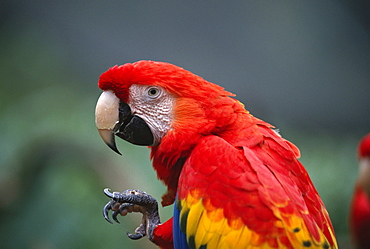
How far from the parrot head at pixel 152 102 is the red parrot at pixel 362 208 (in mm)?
455

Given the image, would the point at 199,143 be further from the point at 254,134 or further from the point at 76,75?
the point at 76,75

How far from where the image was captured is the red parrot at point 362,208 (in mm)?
1128

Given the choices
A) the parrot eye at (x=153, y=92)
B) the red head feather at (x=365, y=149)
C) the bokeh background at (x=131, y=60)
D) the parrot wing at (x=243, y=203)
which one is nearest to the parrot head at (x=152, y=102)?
the parrot eye at (x=153, y=92)

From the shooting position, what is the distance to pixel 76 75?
3547 millimetres

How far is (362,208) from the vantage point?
1.19 meters

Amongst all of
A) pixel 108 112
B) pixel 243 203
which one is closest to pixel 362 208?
pixel 243 203

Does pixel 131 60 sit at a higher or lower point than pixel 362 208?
lower

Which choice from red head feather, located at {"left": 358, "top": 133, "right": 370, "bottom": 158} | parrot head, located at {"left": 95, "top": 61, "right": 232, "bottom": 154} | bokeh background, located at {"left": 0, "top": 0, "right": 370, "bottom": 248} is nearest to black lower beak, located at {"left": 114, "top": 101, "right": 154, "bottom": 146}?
parrot head, located at {"left": 95, "top": 61, "right": 232, "bottom": 154}

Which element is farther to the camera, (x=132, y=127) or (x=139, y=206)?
(x=139, y=206)

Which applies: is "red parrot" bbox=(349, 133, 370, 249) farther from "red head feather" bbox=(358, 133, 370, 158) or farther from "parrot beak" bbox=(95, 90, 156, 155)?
"parrot beak" bbox=(95, 90, 156, 155)

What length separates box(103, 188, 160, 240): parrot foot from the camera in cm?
132

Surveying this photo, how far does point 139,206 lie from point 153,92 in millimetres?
434

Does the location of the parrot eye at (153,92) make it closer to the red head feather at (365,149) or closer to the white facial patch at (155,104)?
the white facial patch at (155,104)

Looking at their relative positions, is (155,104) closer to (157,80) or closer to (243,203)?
(157,80)
